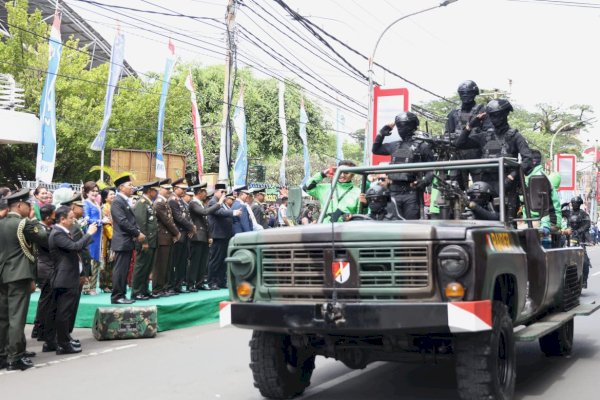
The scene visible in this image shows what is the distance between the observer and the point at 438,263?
575 centimetres

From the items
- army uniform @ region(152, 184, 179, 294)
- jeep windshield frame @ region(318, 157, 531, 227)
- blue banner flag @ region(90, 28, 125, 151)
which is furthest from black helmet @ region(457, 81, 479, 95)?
blue banner flag @ region(90, 28, 125, 151)

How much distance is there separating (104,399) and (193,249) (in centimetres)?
739

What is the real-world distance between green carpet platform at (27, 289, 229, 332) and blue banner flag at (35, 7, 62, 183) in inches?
338

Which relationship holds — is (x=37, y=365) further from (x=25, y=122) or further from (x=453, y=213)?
(x=25, y=122)

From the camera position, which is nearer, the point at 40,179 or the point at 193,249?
the point at 193,249

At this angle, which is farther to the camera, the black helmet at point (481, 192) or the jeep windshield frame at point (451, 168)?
the black helmet at point (481, 192)

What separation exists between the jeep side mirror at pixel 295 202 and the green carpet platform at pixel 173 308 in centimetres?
445

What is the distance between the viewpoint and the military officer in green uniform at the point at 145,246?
12.4m

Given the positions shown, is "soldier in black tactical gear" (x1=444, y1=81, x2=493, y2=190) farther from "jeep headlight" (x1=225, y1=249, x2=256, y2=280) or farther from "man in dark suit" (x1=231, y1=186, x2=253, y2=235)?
"man in dark suit" (x1=231, y1=186, x2=253, y2=235)

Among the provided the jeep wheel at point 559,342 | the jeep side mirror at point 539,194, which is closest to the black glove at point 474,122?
the jeep side mirror at point 539,194

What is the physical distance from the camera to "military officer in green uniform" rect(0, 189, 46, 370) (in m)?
8.66

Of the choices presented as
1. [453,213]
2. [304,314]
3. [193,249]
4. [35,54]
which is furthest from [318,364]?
[35,54]

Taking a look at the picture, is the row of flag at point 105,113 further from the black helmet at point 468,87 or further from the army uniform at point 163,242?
the black helmet at point 468,87

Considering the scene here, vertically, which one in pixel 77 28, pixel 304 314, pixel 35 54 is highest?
pixel 77 28
